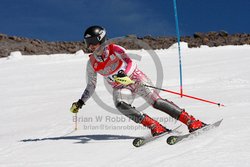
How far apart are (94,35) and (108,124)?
6.86 feet

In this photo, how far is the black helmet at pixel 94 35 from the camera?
18.2 ft

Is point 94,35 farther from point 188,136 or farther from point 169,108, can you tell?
point 188,136

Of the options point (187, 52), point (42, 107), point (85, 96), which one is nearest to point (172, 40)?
point (187, 52)

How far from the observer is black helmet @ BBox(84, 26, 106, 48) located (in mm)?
5562

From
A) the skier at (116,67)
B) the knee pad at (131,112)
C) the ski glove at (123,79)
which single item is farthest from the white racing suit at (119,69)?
the ski glove at (123,79)

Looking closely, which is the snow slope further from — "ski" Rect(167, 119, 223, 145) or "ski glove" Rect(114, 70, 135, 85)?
"ski glove" Rect(114, 70, 135, 85)

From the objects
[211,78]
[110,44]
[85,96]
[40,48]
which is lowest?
[85,96]

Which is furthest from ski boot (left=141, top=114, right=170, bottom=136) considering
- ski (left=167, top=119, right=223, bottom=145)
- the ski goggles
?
the ski goggles

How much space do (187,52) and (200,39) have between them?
22.8 metres

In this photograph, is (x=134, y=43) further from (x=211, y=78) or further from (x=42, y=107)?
(x=42, y=107)

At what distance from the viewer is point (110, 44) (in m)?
5.68

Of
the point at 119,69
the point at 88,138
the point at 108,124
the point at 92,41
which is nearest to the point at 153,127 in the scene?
the point at 119,69

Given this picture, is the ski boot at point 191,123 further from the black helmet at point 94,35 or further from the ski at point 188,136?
the black helmet at point 94,35

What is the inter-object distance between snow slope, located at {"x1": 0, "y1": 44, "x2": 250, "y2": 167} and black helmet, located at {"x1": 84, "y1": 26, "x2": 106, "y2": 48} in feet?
4.66
